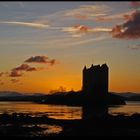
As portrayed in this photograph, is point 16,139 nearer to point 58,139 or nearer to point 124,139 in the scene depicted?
point 58,139

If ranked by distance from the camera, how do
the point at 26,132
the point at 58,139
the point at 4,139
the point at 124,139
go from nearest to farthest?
the point at 4,139 < the point at 58,139 < the point at 124,139 < the point at 26,132

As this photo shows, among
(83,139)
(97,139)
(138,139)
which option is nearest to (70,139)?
(83,139)

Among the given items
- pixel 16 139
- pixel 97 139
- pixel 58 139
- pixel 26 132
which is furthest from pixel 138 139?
pixel 26 132

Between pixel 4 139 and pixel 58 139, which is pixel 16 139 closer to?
pixel 4 139

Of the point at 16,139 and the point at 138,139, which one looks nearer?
the point at 16,139

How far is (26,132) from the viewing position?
4112cm

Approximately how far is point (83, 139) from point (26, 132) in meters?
23.2

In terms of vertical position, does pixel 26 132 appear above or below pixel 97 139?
below

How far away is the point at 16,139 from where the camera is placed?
57.2 ft

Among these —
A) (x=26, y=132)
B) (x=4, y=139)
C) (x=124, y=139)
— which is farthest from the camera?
(x=26, y=132)

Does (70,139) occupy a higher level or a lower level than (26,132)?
higher

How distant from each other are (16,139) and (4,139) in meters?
0.70

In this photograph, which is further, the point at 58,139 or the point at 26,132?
the point at 26,132

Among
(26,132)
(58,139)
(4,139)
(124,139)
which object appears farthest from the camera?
(26,132)
